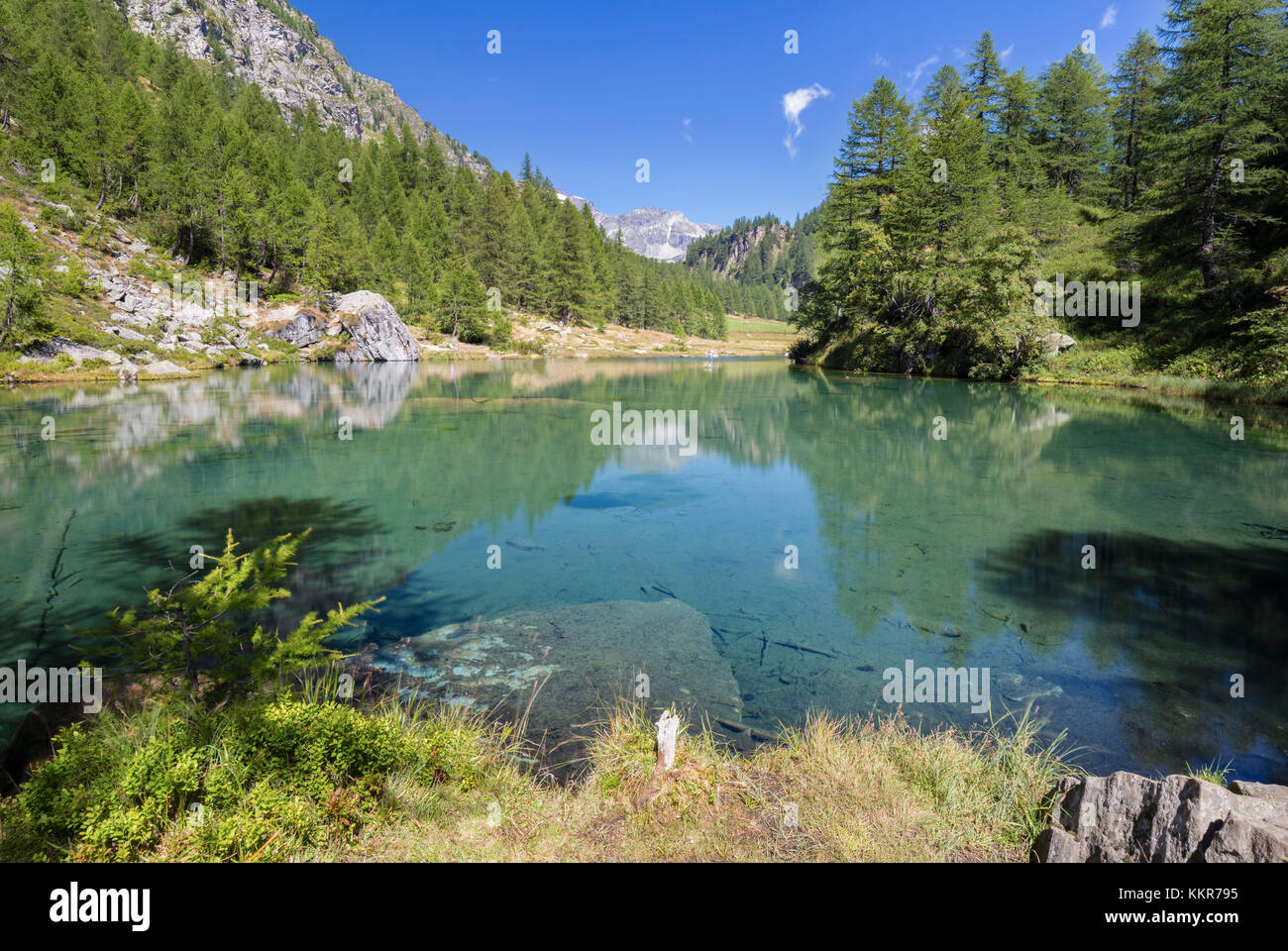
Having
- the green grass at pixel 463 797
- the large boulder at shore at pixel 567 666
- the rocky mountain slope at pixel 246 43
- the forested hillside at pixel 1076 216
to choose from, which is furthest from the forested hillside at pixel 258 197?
the rocky mountain slope at pixel 246 43

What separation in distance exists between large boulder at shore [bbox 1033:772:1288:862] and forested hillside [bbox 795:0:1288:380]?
33121 millimetres

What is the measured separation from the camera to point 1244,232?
111ft

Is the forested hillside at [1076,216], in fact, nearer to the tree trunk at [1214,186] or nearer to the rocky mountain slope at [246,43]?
the tree trunk at [1214,186]

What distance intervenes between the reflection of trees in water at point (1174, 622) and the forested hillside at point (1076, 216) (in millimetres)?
24732

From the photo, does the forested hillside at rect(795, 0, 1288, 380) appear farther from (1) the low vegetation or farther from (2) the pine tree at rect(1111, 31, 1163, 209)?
(1) the low vegetation

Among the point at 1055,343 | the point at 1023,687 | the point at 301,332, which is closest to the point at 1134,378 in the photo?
the point at 1055,343

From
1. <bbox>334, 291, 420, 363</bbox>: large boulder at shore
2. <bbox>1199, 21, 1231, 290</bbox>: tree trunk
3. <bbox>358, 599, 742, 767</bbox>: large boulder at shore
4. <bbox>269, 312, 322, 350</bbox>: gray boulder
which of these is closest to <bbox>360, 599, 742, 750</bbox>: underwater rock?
<bbox>358, 599, 742, 767</bbox>: large boulder at shore

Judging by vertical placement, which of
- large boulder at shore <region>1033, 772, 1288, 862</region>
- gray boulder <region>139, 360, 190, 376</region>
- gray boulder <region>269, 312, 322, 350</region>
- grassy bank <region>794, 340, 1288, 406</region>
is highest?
gray boulder <region>269, 312, 322, 350</region>

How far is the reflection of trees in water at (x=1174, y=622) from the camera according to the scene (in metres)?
5.46

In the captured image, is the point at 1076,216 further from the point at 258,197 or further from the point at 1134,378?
the point at 258,197

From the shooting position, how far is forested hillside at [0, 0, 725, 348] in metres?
54.3

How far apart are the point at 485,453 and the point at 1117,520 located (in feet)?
52.2
